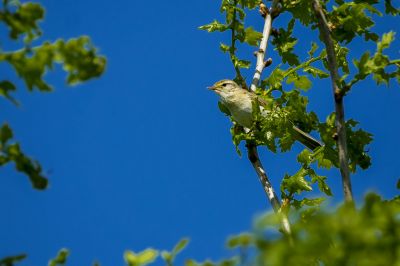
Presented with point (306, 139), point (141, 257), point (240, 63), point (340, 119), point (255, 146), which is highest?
point (240, 63)

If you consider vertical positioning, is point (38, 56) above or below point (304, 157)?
below

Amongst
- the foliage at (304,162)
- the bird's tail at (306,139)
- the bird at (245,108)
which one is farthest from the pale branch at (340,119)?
the bird's tail at (306,139)

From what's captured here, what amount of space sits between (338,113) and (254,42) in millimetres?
2720

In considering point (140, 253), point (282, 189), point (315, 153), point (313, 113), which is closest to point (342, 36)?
point (313, 113)

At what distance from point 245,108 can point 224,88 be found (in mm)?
1626

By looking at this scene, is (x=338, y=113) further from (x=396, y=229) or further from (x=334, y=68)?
(x=396, y=229)

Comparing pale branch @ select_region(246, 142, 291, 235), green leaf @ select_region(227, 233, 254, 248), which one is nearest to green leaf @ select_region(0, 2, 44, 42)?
green leaf @ select_region(227, 233, 254, 248)

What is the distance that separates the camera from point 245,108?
835 centimetres

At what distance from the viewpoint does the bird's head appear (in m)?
9.54

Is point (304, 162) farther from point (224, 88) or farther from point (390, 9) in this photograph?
point (224, 88)

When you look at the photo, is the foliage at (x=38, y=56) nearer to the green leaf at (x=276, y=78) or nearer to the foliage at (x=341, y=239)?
the foliage at (x=341, y=239)

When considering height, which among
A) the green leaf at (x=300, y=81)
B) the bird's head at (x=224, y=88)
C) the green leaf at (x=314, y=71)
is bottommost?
the green leaf at (x=300, y=81)

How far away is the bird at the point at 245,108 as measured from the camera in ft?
22.8

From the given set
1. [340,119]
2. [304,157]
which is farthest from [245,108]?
[340,119]
